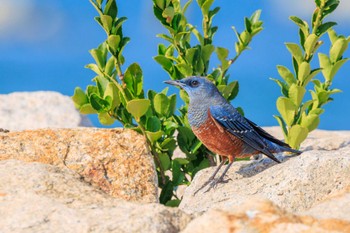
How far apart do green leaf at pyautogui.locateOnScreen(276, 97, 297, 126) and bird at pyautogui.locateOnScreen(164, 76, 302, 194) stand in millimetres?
829

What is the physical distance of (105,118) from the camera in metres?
7.34

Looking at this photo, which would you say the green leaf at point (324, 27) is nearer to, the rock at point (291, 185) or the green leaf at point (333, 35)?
the green leaf at point (333, 35)

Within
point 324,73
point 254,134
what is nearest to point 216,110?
point 254,134

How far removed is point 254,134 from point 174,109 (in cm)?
122

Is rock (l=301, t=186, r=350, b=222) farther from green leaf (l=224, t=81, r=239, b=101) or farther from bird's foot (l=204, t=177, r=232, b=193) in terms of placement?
green leaf (l=224, t=81, r=239, b=101)

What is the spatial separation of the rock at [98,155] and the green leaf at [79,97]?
70 cm

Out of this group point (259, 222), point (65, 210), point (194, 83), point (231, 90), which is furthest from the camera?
point (231, 90)

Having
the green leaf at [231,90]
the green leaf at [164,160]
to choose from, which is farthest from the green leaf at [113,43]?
the green leaf at [231,90]

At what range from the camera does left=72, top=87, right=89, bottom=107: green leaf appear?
23.9 ft

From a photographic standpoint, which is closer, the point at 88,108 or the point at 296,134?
the point at 88,108

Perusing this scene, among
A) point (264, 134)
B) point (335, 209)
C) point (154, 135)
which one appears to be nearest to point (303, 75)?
point (264, 134)

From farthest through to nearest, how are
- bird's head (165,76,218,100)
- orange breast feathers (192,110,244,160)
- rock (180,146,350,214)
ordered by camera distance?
bird's head (165,76,218,100) → orange breast feathers (192,110,244,160) → rock (180,146,350,214)

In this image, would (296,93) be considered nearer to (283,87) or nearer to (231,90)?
(283,87)

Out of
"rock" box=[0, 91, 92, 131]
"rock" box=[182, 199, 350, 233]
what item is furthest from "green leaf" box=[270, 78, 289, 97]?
"rock" box=[0, 91, 92, 131]
